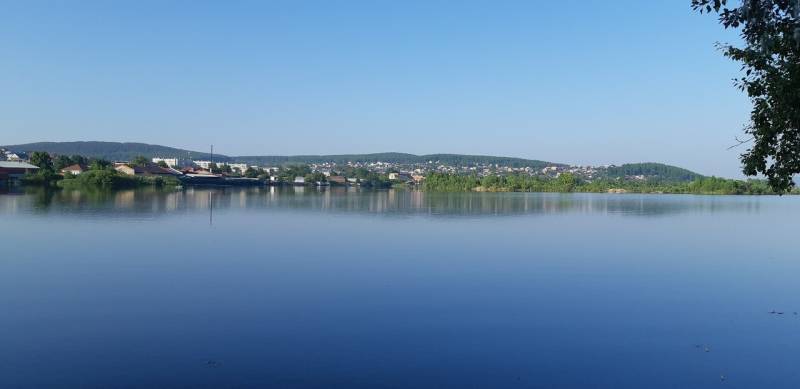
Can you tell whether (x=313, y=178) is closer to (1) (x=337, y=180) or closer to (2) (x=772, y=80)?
(1) (x=337, y=180)

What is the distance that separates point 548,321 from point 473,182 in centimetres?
13733

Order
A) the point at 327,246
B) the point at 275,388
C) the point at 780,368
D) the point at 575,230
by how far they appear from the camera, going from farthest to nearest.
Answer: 1. the point at 575,230
2. the point at 327,246
3. the point at 780,368
4. the point at 275,388

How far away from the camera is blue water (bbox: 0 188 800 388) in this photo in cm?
958

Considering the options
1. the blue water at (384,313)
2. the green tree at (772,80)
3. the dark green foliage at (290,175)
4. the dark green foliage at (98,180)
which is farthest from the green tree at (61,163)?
the green tree at (772,80)

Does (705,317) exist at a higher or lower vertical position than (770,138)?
lower

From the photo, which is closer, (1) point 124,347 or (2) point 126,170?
(1) point 124,347

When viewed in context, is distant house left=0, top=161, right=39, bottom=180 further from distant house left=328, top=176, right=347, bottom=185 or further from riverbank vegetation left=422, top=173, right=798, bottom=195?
distant house left=328, top=176, right=347, bottom=185

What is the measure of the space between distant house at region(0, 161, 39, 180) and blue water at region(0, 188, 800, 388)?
6610 centimetres

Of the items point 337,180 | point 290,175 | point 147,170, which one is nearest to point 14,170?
point 147,170

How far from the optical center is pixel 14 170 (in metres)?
87.2

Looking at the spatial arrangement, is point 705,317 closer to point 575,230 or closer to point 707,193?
point 575,230

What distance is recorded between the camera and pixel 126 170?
109500mm

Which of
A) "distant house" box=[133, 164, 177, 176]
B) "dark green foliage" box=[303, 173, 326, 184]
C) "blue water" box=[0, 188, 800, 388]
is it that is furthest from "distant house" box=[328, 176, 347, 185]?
"blue water" box=[0, 188, 800, 388]

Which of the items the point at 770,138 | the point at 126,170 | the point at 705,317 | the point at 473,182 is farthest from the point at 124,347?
the point at 473,182
